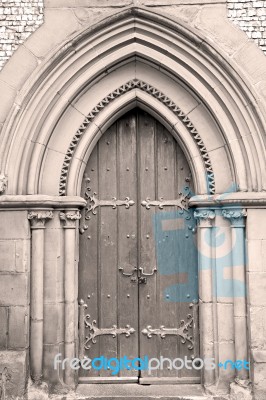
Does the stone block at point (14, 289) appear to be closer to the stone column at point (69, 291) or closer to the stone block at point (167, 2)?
the stone column at point (69, 291)

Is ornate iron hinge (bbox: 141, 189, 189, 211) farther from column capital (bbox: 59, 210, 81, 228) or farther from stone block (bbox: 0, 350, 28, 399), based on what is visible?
stone block (bbox: 0, 350, 28, 399)

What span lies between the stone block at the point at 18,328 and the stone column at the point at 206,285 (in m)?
1.69

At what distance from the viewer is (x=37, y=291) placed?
471cm

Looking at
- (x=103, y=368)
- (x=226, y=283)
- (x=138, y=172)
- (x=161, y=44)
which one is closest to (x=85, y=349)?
(x=103, y=368)

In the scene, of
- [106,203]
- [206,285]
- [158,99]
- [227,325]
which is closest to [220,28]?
[158,99]

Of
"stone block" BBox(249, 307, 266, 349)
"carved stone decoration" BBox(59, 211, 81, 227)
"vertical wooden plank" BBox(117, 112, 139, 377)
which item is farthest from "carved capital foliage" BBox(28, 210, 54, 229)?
"stone block" BBox(249, 307, 266, 349)

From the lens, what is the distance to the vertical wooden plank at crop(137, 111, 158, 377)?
5020 millimetres

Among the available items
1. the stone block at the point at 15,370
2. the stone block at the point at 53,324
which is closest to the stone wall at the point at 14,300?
the stone block at the point at 15,370

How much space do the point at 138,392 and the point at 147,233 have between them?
1568 mm

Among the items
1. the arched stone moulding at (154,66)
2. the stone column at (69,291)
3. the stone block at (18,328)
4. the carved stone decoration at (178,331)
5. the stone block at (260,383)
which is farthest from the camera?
the carved stone decoration at (178,331)

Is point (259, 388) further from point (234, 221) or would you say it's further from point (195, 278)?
point (234, 221)

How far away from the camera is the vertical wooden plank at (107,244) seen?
5.03 m

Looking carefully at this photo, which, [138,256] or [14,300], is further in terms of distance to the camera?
[138,256]

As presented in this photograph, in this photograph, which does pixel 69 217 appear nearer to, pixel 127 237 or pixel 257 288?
pixel 127 237
